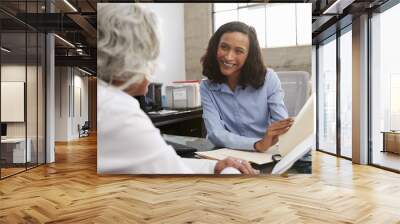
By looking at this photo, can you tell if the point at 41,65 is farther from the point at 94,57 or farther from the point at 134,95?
the point at 94,57

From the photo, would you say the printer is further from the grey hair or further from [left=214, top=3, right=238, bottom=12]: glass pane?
[left=214, top=3, right=238, bottom=12]: glass pane

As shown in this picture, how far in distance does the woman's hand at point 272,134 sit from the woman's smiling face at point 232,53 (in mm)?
973

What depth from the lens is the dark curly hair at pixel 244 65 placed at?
5875mm

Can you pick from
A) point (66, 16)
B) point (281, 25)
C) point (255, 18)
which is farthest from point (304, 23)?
point (66, 16)

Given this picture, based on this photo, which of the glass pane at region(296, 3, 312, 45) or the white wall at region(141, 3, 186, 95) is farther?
the glass pane at region(296, 3, 312, 45)

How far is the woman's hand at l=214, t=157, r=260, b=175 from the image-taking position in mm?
5895

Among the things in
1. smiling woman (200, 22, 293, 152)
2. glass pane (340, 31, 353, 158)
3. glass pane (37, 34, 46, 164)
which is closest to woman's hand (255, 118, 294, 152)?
smiling woman (200, 22, 293, 152)

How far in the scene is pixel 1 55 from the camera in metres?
6.05

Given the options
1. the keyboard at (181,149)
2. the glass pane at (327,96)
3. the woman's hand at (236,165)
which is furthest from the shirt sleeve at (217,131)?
the glass pane at (327,96)

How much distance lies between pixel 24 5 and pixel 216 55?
11.4ft

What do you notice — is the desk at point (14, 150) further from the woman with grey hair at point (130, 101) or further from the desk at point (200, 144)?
the desk at point (200, 144)

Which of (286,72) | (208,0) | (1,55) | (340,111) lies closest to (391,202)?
(286,72)

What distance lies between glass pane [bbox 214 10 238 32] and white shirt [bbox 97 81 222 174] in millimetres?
1755

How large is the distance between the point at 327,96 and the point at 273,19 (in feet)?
15.0
